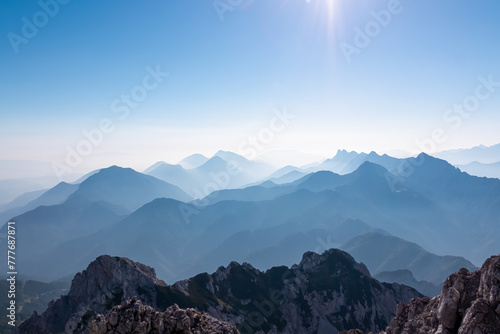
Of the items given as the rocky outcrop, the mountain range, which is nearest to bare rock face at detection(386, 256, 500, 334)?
the mountain range

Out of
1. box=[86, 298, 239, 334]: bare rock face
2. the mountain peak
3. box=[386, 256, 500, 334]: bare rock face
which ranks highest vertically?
box=[86, 298, 239, 334]: bare rock face

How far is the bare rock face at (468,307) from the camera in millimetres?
35062

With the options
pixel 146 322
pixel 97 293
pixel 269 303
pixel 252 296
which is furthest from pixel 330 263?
pixel 146 322

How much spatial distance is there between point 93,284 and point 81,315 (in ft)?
59.1

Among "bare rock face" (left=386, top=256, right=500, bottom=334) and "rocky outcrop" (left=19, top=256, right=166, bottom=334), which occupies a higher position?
"rocky outcrop" (left=19, top=256, right=166, bottom=334)

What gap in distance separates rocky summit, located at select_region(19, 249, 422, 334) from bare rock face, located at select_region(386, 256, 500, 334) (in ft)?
164

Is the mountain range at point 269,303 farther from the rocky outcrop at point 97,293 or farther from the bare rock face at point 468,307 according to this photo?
the rocky outcrop at point 97,293

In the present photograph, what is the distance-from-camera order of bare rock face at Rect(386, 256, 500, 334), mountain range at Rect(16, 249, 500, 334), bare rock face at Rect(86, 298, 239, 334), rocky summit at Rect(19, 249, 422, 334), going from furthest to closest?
rocky summit at Rect(19, 249, 422, 334) < bare rock face at Rect(86, 298, 239, 334) < mountain range at Rect(16, 249, 500, 334) < bare rock face at Rect(386, 256, 500, 334)

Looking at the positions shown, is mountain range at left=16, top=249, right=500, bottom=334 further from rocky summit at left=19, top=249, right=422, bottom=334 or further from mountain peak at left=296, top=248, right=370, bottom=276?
mountain peak at left=296, top=248, right=370, bottom=276

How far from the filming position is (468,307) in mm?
40344

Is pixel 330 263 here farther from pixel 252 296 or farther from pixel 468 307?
pixel 468 307

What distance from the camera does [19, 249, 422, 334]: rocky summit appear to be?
11200 centimetres

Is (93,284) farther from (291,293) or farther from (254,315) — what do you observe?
(291,293)

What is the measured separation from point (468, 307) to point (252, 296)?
389 ft
